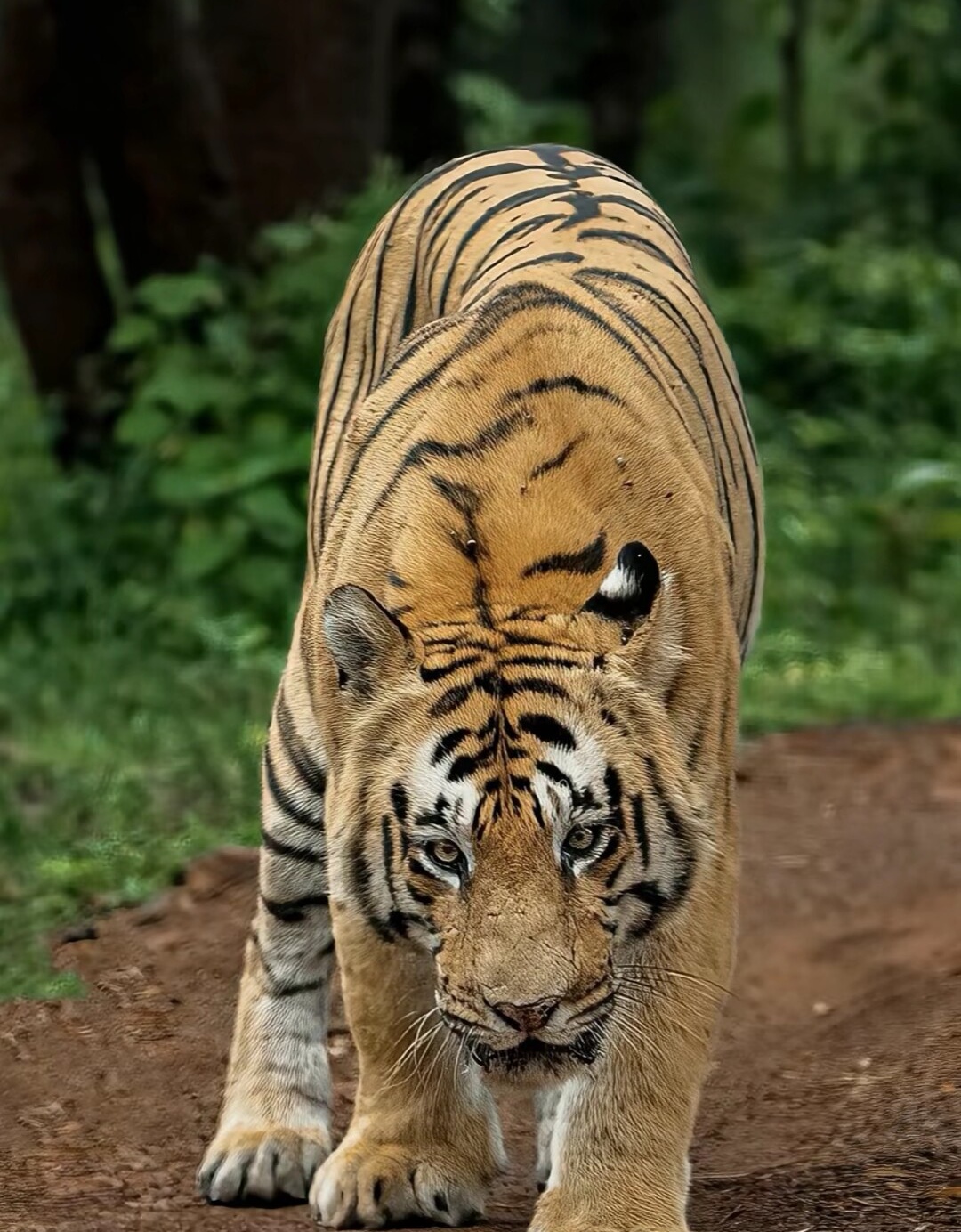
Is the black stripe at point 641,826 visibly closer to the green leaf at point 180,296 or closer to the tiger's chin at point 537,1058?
the tiger's chin at point 537,1058

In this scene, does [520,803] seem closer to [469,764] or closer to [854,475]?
[469,764]

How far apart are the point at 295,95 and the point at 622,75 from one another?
420cm

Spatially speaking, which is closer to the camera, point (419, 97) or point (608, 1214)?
point (608, 1214)

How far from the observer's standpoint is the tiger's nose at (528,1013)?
9.27 feet

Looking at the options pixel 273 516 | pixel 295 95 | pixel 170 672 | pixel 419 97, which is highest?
pixel 419 97

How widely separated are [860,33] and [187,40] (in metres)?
6.55

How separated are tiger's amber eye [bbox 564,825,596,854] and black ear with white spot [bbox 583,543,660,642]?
0.28 metres

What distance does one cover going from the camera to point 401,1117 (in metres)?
3.42

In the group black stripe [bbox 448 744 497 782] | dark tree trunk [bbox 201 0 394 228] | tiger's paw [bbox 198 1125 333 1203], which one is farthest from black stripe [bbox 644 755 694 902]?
dark tree trunk [bbox 201 0 394 228]

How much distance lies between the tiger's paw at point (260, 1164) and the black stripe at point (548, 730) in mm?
1108

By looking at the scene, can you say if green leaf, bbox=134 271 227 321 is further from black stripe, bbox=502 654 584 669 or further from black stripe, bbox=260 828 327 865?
black stripe, bbox=502 654 584 669

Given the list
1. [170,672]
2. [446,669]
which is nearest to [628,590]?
[446,669]

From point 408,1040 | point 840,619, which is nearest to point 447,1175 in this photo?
point 408,1040

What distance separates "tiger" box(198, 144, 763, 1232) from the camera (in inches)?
114
